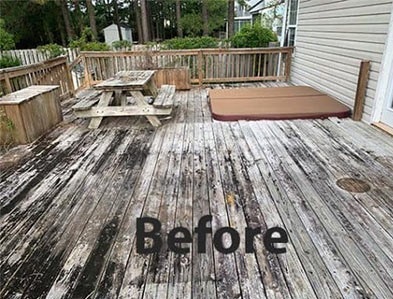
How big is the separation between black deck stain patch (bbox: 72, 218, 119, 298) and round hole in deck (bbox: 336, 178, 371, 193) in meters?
1.79

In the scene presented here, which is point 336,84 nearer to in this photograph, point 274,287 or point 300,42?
point 300,42

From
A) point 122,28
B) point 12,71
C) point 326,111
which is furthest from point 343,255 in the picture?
point 122,28

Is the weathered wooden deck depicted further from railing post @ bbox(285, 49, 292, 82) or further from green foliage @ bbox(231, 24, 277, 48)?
green foliage @ bbox(231, 24, 277, 48)

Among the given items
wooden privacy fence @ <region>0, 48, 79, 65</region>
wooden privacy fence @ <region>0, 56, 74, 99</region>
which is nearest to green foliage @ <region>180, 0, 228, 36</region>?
wooden privacy fence @ <region>0, 48, 79, 65</region>

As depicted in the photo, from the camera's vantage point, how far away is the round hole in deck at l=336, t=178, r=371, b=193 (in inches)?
96.0

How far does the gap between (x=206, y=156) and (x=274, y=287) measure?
1764 millimetres

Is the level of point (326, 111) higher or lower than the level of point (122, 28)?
lower

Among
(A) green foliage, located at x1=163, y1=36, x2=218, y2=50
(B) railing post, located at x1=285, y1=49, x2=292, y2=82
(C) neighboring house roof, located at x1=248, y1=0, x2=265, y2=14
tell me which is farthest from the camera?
(C) neighboring house roof, located at x1=248, y1=0, x2=265, y2=14

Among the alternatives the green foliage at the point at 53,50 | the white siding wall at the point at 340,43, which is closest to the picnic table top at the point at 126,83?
the white siding wall at the point at 340,43

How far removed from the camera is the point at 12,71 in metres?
4.26

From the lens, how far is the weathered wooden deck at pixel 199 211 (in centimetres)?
158

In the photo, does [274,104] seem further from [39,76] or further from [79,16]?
[79,16]

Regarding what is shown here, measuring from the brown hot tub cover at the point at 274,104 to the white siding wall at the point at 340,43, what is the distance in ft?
0.97

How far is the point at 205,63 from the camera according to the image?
22.8 feet
